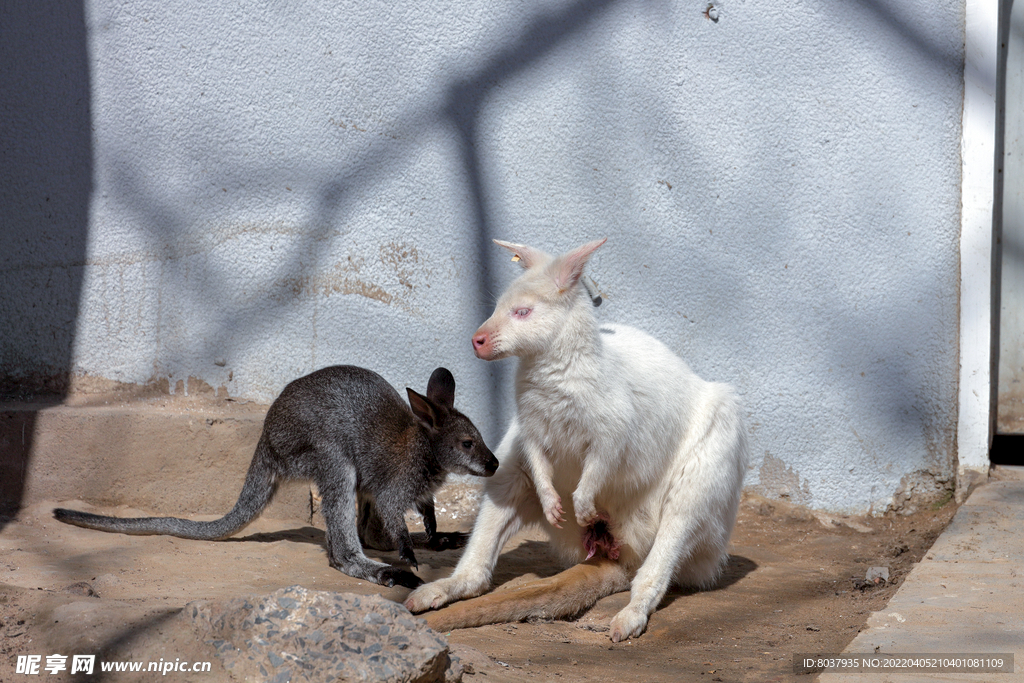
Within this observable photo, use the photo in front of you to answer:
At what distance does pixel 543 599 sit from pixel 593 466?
497 mm

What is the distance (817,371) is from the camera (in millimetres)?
4109

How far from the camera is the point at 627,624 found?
2.82 meters

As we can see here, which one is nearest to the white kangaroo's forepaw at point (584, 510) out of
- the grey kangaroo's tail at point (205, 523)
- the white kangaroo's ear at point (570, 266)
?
the white kangaroo's ear at point (570, 266)

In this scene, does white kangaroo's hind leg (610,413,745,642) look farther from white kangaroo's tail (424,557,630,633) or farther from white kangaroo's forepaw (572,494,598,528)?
white kangaroo's forepaw (572,494,598,528)

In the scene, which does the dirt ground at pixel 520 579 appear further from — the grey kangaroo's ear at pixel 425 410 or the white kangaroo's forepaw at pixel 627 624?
the grey kangaroo's ear at pixel 425 410

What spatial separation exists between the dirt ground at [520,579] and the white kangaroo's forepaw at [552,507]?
0.36 meters

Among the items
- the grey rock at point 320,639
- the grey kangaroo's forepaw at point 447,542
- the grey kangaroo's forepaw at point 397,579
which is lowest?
the grey kangaroo's forepaw at point 447,542

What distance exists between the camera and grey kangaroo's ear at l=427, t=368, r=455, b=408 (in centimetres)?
332

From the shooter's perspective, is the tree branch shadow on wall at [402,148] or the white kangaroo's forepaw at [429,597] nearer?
the white kangaroo's forepaw at [429,597]

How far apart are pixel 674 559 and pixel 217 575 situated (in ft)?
5.40

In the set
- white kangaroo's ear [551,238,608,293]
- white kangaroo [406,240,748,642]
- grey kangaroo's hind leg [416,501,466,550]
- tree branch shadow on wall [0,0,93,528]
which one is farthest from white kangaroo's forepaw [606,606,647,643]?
tree branch shadow on wall [0,0,93,528]

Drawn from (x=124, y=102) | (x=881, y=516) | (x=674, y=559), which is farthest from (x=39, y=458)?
A: (x=881, y=516)

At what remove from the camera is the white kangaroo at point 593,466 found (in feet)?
9.15

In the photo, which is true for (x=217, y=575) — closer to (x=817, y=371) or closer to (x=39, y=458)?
(x=39, y=458)
